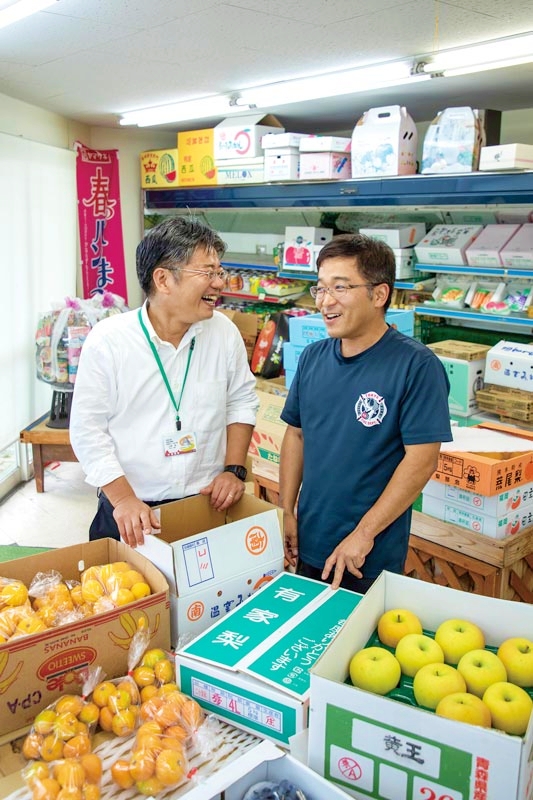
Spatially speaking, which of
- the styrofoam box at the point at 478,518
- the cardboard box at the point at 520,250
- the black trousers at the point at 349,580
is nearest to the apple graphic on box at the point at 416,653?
the black trousers at the point at 349,580

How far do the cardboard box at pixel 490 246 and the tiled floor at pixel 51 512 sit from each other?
121 inches

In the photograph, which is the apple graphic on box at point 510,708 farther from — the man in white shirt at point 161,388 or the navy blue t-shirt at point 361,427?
the man in white shirt at point 161,388

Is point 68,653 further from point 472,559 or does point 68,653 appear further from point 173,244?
point 472,559

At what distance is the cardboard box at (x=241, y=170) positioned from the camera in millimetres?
5598

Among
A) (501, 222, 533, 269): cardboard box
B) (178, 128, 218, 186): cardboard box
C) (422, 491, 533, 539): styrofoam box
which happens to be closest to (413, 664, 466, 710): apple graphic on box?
(422, 491, 533, 539): styrofoam box

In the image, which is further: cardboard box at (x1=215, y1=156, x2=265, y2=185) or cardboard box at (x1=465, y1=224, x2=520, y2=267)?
cardboard box at (x1=215, y1=156, x2=265, y2=185)

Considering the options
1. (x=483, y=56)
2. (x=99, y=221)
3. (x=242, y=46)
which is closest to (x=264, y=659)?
(x=483, y=56)

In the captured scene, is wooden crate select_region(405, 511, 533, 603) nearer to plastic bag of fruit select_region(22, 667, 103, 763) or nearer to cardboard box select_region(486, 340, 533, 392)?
cardboard box select_region(486, 340, 533, 392)

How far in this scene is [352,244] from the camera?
6.56ft

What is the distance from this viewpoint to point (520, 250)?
13.7 feet

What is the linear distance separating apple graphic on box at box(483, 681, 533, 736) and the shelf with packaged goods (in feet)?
10.2

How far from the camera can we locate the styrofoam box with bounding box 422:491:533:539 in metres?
2.96

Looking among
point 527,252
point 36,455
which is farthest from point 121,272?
point 527,252

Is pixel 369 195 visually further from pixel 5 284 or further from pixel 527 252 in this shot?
pixel 5 284
